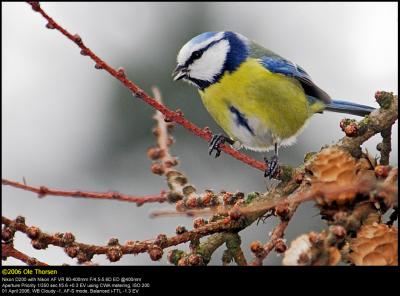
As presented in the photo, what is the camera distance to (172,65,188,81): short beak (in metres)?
1.95

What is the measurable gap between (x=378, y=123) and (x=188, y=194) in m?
0.35

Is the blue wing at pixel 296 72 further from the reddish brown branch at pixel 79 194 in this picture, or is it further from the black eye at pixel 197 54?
the reddish brown branch at pixel 79 194

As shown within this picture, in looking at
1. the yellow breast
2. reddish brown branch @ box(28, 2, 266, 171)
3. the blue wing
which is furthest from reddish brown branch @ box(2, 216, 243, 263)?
the blue wing

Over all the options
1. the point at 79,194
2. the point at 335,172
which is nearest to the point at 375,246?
the point at 335,172

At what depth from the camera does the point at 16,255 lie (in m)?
0.85

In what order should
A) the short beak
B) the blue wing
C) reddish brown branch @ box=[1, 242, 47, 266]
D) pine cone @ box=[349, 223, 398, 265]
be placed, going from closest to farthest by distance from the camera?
pine cone @ box=[349, 223, 398, 265]
reddish brown branch @ box=[1, 242, 47, 266]
the short beak
the blue wing

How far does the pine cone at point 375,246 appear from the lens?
2.41 ft

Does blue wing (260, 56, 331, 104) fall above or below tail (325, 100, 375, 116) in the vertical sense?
above

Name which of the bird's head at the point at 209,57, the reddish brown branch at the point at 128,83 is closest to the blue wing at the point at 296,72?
the bird's head at the point at 209,57

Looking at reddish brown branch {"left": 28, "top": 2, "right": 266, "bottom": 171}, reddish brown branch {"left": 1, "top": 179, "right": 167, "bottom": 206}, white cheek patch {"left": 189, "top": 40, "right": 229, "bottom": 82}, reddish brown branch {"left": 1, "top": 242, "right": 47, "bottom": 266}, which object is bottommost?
reddish brown branch {"left": 1, "top": 242, "right": 47, "bottom": 266}

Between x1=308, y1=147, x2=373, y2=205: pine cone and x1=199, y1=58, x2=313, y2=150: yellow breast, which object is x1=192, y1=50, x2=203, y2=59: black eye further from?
x1=308, y1=147, x2=373, y2=205: pine cone

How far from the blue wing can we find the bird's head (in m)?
0.11
